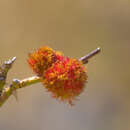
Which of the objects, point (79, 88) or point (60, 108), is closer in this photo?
point (79, 88)

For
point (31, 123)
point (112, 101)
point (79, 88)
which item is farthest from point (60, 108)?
point (79, 88)

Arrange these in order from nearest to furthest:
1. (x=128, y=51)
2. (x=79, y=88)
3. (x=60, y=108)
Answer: (x=79, y=88)
(x=60, y=108)
(x=128, y=51)

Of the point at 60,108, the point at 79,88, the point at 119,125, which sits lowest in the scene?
the point at 79,88

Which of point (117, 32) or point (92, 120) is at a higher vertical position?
point (117, 32)

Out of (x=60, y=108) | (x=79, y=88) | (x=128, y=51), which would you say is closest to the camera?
(x=79, y=88)

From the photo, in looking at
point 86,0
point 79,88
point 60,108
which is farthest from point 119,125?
point 79,88

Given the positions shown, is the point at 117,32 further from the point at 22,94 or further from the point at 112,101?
the point at 22,94
